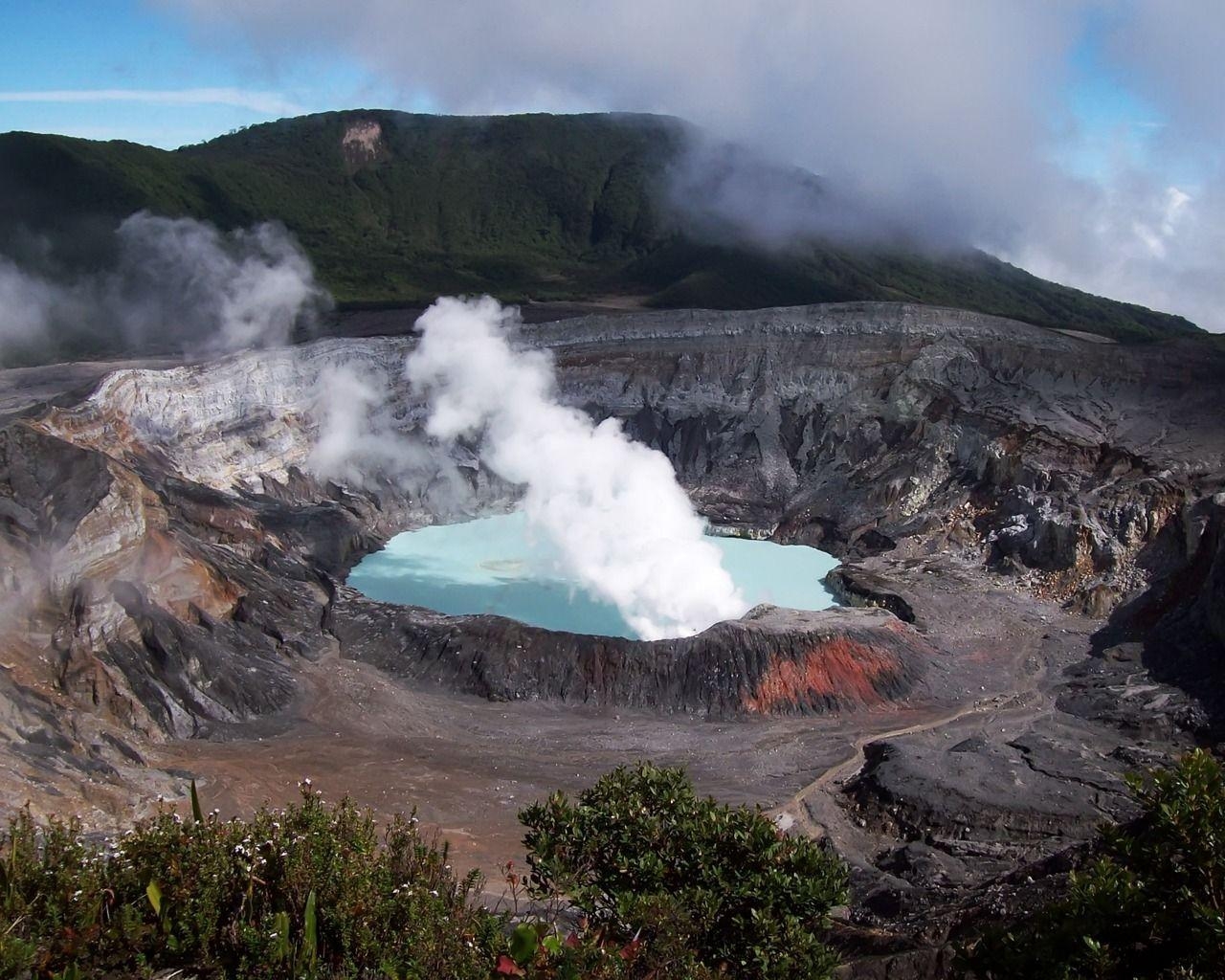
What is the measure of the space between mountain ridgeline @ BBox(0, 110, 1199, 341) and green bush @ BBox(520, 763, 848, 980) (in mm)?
51741

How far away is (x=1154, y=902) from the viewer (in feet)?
29.8

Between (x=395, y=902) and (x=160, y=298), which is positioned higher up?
(x=160, y=298)

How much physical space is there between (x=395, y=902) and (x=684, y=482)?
124ft

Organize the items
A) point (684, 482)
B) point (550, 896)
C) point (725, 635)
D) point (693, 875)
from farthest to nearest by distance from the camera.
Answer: point (684, 482) → point (725, 635) → point (693, 875) → point (550, 896)

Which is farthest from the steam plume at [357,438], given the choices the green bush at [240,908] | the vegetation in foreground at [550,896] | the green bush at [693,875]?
the green bush at [240,908]

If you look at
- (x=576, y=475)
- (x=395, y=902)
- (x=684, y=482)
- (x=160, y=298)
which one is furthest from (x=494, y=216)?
(x=395, y=902)

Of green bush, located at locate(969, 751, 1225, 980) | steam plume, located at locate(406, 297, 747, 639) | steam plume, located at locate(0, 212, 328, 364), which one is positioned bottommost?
green bush, located at locate(969, 751, 1225, 980)

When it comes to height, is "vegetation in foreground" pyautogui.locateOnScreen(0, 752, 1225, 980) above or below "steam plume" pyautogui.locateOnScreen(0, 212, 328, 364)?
below

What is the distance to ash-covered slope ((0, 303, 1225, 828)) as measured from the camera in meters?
25.1

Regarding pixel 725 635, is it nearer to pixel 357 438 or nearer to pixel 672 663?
pixel 672 663

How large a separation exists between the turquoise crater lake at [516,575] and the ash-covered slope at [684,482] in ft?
4.41

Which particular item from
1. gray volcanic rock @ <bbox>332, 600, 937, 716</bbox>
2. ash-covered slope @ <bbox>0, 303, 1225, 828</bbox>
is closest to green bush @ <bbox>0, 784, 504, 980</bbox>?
ash-covered slope @ <bbox>0, 303, 1225, 828</bbox>

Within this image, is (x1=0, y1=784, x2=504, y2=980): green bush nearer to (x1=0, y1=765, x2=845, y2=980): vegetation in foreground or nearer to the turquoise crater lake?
(x1=0, y1=765, x2=845, y2=980): vegetation in foreground

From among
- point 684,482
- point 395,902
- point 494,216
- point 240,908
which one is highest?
point 494,216
